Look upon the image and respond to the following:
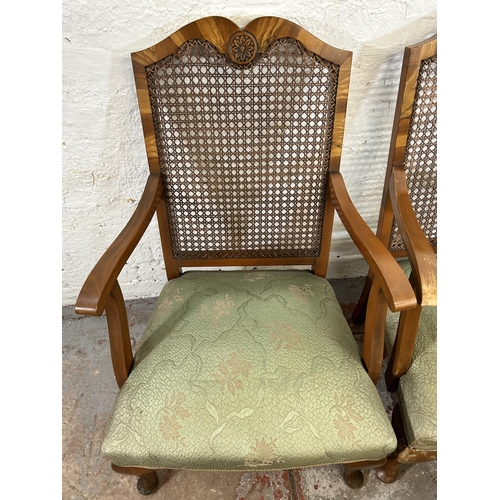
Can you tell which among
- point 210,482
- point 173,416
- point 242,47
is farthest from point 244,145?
point 210,482

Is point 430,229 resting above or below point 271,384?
above

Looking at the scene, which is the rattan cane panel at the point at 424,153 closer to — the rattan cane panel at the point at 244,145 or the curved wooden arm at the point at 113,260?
the rattan cane panel at the point at 244,145

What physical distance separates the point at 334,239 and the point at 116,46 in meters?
1.02

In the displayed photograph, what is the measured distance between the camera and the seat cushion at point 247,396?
31.6 inches

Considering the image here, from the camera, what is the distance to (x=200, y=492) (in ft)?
3.78

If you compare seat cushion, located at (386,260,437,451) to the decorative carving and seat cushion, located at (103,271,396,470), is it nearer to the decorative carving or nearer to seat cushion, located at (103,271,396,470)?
seat cushion, located at (103,271,396,470)

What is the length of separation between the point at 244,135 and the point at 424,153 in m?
0.51

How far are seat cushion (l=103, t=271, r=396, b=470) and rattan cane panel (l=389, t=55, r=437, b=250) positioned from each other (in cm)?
43

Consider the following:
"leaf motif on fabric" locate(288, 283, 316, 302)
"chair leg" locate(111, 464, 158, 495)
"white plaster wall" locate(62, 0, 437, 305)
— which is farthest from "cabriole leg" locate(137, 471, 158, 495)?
"white plaster wall" locate(62, 0, 437, 305)

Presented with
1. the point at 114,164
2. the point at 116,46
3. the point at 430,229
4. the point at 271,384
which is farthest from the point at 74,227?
the point at 430,229

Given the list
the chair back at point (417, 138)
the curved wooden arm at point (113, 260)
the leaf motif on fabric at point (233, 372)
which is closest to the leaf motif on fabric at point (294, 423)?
the leaf motif on fabric at point (233, 372)

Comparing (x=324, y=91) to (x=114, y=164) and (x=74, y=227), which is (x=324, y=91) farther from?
(x=74, y=227)

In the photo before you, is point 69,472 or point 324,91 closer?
point 324,91

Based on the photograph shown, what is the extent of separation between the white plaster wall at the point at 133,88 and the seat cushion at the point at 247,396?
1.80 ft
